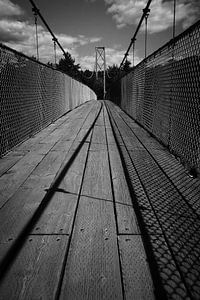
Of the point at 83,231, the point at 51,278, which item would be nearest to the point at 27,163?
the point at 83,231

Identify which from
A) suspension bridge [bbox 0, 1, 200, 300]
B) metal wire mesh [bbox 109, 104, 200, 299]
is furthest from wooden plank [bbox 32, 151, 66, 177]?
metal wire mesh [bbox 109, 104, 200, 299]

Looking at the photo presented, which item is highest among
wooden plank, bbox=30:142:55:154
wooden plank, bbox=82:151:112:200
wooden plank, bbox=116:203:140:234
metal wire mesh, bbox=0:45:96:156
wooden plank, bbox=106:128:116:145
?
metal wire mesh, bbox=0:45:96:156

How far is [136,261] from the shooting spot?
106 centimetres

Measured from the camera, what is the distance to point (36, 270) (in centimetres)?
100

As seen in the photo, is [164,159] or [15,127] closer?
[164,159]

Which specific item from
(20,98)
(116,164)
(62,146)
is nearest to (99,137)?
(62,146)

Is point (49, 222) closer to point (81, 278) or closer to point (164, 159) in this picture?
point (81, 278)

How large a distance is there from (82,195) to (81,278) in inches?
31.0

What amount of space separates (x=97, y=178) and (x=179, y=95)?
1.30 m

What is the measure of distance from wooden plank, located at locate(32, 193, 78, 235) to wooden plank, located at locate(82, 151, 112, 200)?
174mm

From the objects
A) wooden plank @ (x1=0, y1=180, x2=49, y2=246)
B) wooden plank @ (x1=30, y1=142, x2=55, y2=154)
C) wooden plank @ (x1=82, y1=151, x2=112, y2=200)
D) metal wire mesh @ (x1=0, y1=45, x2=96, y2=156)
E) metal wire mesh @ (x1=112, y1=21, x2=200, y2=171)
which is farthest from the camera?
wooden plank @ (x1=30, y1=142, x2=55, y2=154)

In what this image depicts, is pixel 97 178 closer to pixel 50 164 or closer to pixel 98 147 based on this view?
pixel 50 164

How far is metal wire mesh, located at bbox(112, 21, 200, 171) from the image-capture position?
2123mm

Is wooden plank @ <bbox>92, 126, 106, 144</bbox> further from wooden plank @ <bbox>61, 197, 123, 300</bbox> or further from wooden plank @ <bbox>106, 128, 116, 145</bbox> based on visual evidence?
wooden plank @ <bbox>61, 197, 123, 300</bbox>
